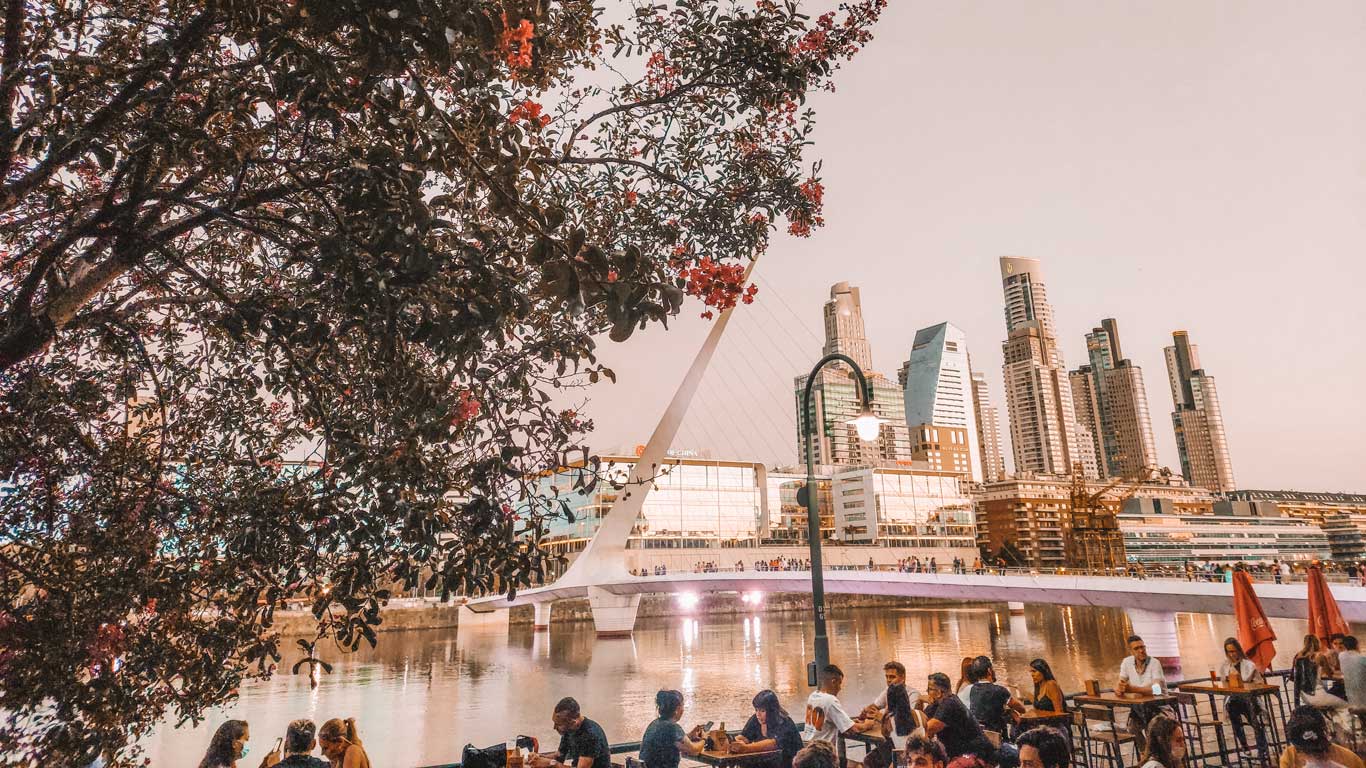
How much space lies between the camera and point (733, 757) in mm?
4629

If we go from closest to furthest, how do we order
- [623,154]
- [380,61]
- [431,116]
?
1. [380,61]
2. [431,116]
3. [623,154]

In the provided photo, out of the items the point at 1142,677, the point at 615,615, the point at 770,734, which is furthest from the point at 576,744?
the point at 615,615

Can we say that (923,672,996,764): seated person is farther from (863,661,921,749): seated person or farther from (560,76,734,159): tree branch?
(560,76,734,159): tree branch

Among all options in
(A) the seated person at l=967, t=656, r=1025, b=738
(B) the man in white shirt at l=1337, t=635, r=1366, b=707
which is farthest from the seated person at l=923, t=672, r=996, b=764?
(B) the man in white shirt at l=1337, t=635, r=1366, b=707

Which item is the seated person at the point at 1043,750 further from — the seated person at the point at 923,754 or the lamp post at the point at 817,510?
the lamp post at the point at 817,510

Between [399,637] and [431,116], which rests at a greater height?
[431,116]

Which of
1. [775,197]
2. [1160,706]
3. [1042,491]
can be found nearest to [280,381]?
[775,197]

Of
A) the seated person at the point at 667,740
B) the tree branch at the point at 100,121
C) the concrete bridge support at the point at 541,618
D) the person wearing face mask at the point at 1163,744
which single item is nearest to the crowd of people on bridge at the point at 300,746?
the seated person at the point at 667,740

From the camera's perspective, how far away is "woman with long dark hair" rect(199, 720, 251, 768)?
12.8ft

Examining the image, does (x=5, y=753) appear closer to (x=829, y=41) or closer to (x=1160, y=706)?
(x=829, y=41)

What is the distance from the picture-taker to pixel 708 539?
75438 millimetres

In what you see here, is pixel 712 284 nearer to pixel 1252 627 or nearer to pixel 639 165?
pixel 639 165

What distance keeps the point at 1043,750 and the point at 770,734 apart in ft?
6.46

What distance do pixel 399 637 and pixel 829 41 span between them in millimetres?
52608
